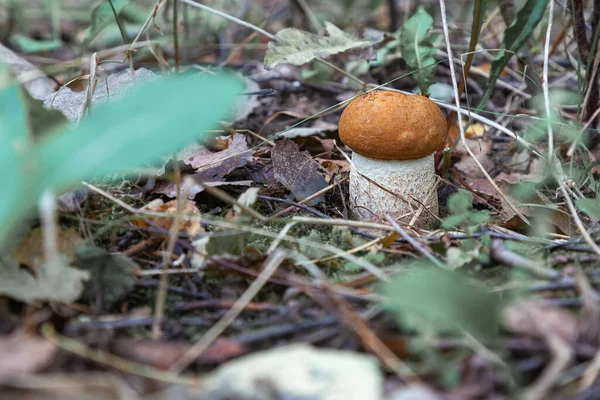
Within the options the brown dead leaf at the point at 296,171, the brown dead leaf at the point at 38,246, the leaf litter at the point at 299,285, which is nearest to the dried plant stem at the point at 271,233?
the leaf litter at the point at 299,285

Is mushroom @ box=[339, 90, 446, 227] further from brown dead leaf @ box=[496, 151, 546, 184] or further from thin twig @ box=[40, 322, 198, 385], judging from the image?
thin twig @ box=[40, 322, 198, 385]

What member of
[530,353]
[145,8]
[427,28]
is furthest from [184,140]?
[145,8]

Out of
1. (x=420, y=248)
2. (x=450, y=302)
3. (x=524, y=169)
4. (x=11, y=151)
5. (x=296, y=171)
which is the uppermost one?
(x=11, y=151)

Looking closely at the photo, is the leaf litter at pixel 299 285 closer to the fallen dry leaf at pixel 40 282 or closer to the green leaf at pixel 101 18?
the fallen dry leaf at pixel 40 282

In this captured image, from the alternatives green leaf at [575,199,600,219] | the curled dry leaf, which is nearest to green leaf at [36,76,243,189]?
the curled dry leaf

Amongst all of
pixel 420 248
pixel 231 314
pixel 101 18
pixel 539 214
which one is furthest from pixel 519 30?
pixel 101 18

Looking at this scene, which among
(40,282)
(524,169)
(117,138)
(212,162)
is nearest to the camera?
(117,138)

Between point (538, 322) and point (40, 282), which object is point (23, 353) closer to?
point (40, 282)
